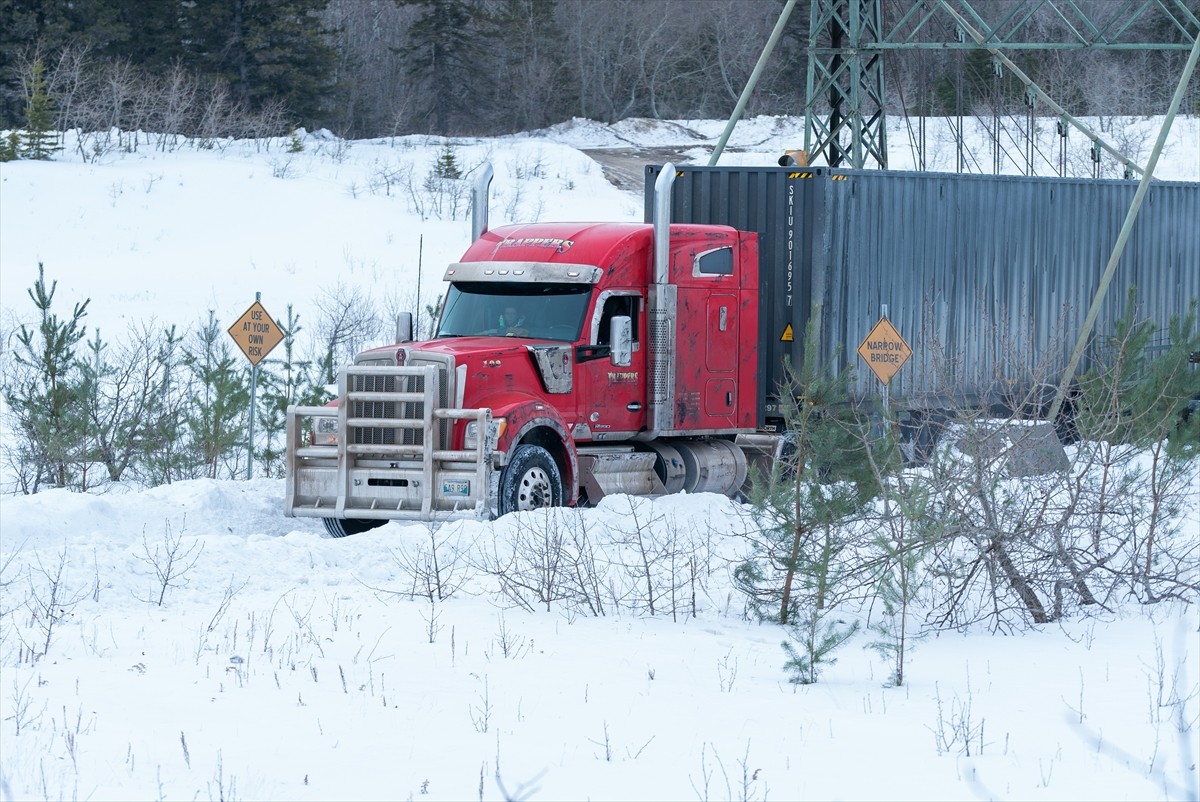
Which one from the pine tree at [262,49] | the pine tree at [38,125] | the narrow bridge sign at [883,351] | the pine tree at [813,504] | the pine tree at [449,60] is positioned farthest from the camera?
the pine tree at [449,60]

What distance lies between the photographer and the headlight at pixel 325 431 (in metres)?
12.9

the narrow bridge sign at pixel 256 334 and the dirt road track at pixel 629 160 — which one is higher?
the dirt road track at pixel 629 160

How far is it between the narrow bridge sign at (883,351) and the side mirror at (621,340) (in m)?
2.49

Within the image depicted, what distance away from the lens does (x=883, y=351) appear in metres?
14.8

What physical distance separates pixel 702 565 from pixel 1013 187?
364 inches

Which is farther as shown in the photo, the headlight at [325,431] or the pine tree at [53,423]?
the pine tree at [53,423]

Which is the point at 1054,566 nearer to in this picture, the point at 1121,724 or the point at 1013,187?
the point at 1121,724

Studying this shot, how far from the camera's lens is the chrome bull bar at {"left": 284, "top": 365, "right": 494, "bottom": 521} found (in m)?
12.2

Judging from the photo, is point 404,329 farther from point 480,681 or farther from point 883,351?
point 480,681

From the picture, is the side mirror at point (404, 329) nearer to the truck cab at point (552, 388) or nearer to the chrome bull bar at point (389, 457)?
the truck cab at point (552, 388)

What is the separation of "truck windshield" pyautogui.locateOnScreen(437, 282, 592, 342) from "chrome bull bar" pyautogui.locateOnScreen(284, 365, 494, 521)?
142cm

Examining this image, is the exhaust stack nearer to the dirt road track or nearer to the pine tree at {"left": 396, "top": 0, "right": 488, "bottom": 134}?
the dirt road track

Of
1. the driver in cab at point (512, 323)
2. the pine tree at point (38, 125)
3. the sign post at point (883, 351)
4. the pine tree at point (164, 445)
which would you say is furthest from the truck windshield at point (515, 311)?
the pine tree at point (38, 125)

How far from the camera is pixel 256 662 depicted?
8047 mm
